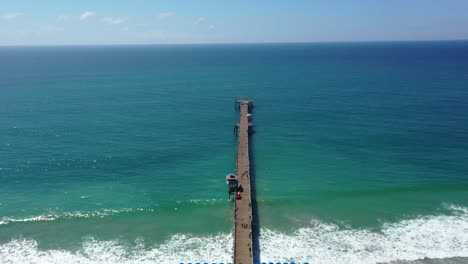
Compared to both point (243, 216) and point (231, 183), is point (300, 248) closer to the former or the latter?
point (243, 216)

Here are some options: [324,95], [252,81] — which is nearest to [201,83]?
[252,81]

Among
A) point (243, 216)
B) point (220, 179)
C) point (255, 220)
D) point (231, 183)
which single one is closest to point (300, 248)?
point (255, 220)

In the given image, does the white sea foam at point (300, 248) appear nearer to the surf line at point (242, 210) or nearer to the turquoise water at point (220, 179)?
the turquoise water at point (220, 179)

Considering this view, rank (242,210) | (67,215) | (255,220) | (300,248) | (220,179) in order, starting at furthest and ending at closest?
1. (220,179)
2. (67,215)
3. (255,220)
4. (242,210)
5. (300,248)

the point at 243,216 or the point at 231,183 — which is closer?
the point at 243,216

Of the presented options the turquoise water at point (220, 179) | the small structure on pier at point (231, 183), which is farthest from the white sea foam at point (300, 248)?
the small structure on pier at point (231, 183)

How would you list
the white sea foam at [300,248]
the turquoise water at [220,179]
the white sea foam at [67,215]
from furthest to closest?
the white sea foam at [67,215] < the turquoise water at [220,179] < the white sea foam at [300,248]

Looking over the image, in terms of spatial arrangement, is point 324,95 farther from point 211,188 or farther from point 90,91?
point 90,91
